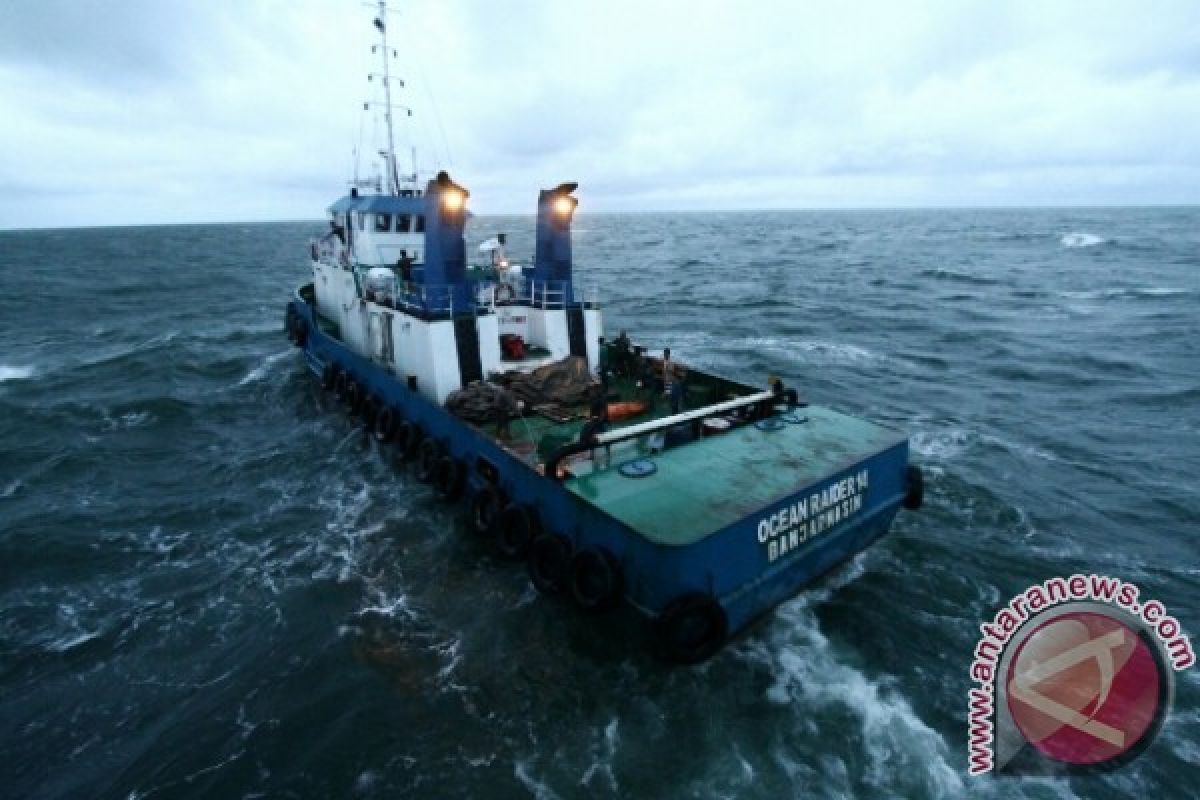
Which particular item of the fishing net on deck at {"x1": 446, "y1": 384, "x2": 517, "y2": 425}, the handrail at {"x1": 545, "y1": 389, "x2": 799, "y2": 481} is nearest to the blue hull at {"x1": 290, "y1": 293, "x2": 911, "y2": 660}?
the handrail at {"x1": 545, "y1": 389, "x2": 799, "y2": 481}

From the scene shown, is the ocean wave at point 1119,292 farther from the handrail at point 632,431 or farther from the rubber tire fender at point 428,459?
the rubber tire fender at point 428,459

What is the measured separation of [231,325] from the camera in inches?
1446

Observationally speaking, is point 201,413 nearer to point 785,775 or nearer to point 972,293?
point 785,775

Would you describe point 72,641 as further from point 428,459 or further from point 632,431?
point 632,431

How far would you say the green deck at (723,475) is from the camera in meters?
8.22

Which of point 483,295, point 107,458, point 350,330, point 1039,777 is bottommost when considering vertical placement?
point 1039,777

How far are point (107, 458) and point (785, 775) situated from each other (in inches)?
729

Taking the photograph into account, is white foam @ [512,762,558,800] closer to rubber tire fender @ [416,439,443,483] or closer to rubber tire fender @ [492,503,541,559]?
rubber tire fender @ [492,503,541,559]

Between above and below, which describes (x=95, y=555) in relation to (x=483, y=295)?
below

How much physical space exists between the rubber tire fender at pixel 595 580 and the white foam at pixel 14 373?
27.3 m

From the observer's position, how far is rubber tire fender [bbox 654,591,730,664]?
7812mm

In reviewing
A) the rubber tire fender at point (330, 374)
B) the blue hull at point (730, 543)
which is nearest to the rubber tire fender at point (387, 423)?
the rubber tire fender at point (330, 374)

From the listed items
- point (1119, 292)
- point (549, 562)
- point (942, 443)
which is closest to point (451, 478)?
point (549, 562)

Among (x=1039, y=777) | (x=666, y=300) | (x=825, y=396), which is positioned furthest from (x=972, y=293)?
(x=1039, y=777)
